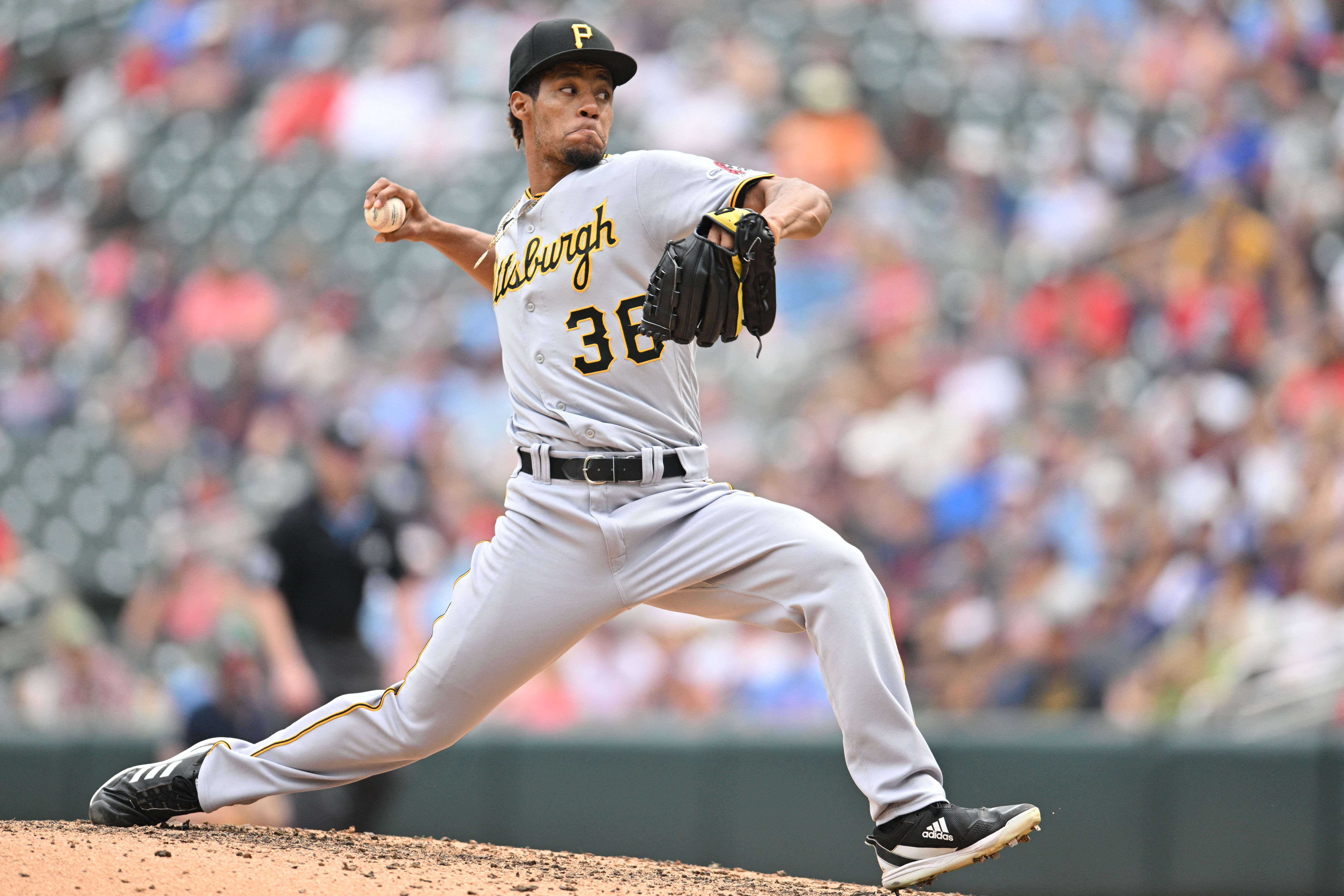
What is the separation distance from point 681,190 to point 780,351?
4.42m

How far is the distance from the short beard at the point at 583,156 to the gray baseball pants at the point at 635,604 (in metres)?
0.56

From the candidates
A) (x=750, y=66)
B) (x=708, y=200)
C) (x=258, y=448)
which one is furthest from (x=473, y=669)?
(x=750, y=66)

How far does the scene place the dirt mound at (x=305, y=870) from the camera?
2395 millimetres

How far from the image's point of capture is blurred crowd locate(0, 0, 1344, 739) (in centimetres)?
544

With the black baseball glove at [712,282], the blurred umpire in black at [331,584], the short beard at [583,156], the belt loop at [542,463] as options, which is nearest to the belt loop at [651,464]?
the belt loop at [542,463]

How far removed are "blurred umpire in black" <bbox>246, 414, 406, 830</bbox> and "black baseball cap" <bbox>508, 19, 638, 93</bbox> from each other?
6.98 ft

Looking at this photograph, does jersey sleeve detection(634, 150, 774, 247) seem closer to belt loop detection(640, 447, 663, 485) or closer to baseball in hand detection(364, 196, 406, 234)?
belt loop detection(640, 447, 663, 485)

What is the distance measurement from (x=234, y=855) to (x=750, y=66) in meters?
6.35

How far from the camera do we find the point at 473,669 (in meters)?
2.58

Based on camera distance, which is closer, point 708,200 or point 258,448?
point 708,200

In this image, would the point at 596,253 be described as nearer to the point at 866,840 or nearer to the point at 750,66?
the point at 866,840

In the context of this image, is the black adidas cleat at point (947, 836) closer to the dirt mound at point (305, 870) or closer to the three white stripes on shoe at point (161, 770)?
the dirt mound at point (305, 870)

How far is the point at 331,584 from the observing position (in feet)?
15.0

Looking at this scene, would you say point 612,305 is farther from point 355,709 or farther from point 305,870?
point 305,870
